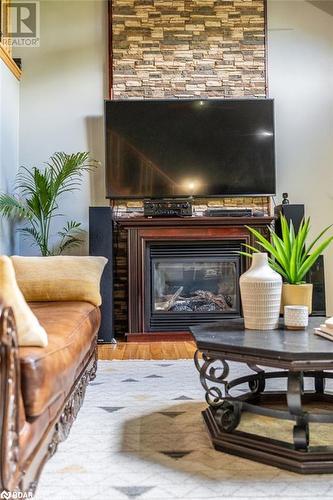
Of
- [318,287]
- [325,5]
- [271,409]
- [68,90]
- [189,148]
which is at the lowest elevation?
[271,409]

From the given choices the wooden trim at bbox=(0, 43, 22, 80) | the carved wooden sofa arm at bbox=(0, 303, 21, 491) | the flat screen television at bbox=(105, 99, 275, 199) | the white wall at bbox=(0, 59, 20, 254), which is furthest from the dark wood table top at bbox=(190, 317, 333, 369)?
the wooden trim at bbox=(0, 43, 22, 80)

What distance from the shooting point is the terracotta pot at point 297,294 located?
1981mm

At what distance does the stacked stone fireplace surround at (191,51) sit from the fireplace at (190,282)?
1.61 ft

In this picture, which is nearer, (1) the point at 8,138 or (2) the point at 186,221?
(2) the point at 186,221

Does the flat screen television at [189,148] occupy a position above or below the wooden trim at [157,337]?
above

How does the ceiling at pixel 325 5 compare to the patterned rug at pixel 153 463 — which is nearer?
the patterned rug at pixel 153 463

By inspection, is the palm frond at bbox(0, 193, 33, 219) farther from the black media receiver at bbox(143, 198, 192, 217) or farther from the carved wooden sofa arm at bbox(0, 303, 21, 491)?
the carved wooden sofa arm at bbox(0, 303, 21, 491)

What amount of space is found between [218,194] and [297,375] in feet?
9.74

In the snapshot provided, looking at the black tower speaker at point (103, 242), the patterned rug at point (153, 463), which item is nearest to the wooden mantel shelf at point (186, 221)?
the black tower speaker at point (103, 242)

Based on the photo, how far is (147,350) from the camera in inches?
145

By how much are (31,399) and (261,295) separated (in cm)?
103

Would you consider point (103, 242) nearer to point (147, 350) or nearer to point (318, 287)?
point (147, 350)

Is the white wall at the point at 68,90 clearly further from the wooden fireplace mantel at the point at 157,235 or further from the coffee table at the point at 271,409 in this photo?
the coffee table at the point at 271,409

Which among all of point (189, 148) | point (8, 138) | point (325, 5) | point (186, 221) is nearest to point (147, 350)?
point (186, 221)
